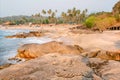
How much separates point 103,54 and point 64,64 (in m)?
9.01

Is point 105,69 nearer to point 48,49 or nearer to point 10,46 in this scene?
point 48,49

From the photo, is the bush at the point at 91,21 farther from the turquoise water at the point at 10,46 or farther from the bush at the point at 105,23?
the turquoise water at the point at 10,46

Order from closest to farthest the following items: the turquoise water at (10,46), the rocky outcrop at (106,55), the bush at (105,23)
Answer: the rocky outcrop at (106,55), the turquoise water at (10,46), the bush at (105,23)

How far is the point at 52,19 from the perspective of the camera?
174m

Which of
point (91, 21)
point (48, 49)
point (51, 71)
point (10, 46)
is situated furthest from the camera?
point (91, 21)

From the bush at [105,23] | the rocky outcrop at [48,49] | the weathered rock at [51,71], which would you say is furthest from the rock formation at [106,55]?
the bush at [105,23]

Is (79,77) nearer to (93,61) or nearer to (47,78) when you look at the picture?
(47,78)

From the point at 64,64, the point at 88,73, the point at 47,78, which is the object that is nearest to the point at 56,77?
the point at 47,78

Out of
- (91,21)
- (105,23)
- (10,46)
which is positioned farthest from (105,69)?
(91,21)

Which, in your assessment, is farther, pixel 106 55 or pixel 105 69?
pixel 106 55

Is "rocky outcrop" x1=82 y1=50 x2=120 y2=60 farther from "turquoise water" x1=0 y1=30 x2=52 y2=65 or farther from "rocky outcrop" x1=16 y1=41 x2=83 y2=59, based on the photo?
"turquoise water" x1=0 y1=30 x2=52 y2=65

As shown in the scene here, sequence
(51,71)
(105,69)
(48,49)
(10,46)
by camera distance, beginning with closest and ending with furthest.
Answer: (51,71) → (105,69) → (48,49) → (10,46)

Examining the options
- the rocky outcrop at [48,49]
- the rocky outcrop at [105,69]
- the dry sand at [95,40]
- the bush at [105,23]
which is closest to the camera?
the rocky outcrop at [105,69]

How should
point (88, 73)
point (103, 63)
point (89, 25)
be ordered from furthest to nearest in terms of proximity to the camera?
1. point (89, 25)
2. point (103, 63)
3. point (88, 73)
